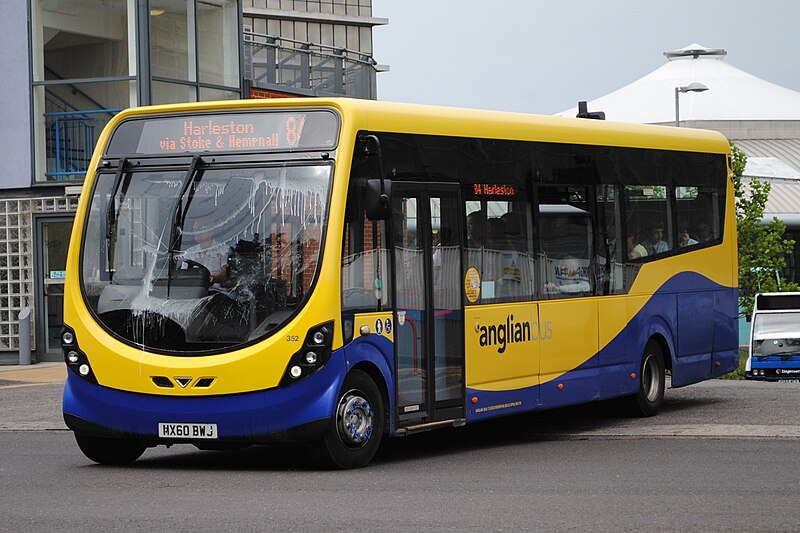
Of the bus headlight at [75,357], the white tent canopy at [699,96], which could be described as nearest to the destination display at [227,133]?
the bus headlight at [75,357]

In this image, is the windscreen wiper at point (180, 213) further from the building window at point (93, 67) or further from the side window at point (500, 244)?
the building window at point (93, 67)

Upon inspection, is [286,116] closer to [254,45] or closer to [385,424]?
→ [385,424]

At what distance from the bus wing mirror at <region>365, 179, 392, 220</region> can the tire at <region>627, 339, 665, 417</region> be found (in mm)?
5520

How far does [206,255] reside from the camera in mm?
12156

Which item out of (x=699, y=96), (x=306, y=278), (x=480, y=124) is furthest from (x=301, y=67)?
(x=699, y=96)

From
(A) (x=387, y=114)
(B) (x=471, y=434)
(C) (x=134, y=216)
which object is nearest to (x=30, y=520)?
(C) (x=134, y=216)

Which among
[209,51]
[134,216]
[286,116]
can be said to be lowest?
[134,216]

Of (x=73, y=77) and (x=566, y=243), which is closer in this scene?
(x=566, y=243)

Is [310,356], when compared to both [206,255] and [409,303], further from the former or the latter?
[409,303]

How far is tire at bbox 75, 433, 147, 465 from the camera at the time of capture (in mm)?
12719

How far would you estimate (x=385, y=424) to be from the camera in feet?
→ 41.4

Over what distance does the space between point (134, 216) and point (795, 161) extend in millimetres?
73417

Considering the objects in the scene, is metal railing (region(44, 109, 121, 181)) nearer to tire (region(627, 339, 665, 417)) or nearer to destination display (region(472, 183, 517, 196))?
tire (region(627, 339, 665, 417))

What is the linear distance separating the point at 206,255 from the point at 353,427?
69.1 inches
